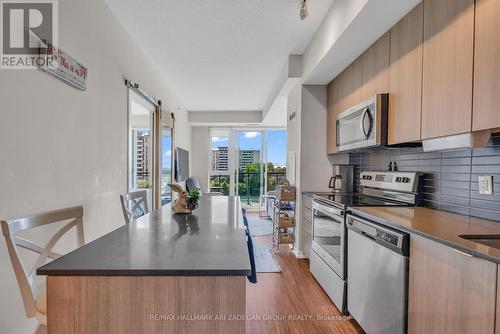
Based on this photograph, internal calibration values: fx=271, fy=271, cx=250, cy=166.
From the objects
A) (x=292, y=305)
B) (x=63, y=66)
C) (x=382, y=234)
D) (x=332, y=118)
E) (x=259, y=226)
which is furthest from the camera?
(x=259, y=226)

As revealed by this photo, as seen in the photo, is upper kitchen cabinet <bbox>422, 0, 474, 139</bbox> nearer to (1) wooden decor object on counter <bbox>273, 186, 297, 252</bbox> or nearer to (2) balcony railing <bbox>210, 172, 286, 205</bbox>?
(1) wooden decor object on counter <bbox>273, 186, 297, 252</bbox>

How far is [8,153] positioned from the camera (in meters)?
1.36

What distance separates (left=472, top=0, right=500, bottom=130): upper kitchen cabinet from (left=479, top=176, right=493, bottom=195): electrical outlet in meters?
0.39

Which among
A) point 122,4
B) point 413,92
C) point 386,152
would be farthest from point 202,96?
point 413,92

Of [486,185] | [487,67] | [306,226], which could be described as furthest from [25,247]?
[306,226]

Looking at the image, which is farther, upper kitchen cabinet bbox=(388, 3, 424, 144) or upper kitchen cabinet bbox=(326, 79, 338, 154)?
upper kitchen cabinet bbox=(326, 79, 338, 154)

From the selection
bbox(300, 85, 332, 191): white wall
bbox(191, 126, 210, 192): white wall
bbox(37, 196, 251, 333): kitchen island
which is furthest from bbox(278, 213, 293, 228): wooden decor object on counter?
bbox(191, 126, 210, 192): white wall

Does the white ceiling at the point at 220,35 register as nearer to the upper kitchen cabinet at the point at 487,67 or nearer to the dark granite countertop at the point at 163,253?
the upper kitchen cabinet at the point at 487,67

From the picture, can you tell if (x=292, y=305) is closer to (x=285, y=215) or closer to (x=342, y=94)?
(x=285, y=215)

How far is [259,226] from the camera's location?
18.5 feet

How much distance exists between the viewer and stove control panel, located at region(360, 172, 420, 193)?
2156 mm

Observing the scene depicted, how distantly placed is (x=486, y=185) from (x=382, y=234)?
65 cm

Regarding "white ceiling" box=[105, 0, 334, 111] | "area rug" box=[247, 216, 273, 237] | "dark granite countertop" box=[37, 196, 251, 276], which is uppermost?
"white ceiling" box=[105, 0, 334, 111]

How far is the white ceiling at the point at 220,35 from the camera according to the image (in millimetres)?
2414
